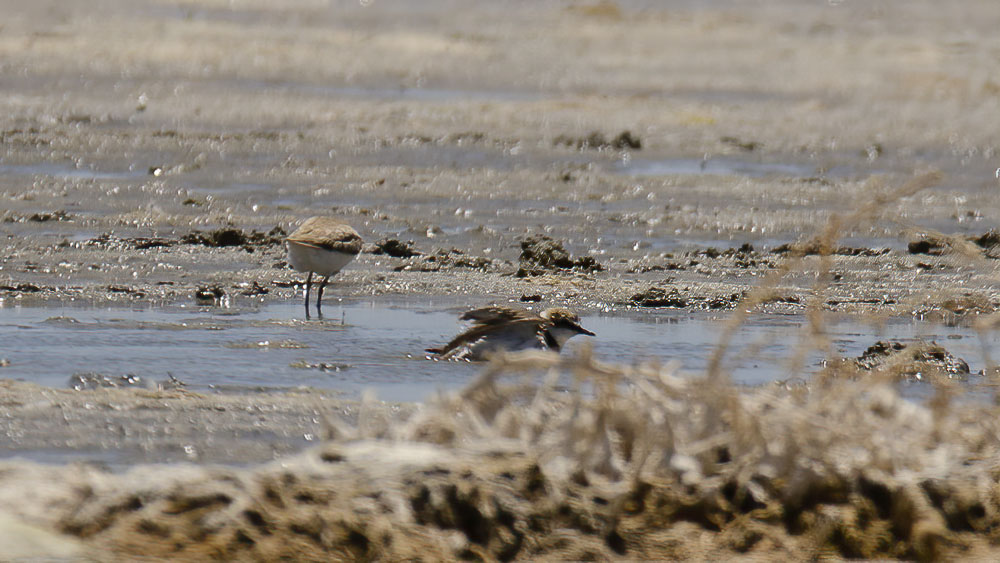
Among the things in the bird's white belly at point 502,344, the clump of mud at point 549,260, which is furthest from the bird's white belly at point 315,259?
the bird's white belly at point 502,344

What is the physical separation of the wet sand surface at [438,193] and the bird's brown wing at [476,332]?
13 cm

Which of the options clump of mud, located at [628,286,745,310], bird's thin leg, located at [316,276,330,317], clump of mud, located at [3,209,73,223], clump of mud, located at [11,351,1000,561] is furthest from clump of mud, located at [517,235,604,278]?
clump of mud, located at [11,351,1000,561]

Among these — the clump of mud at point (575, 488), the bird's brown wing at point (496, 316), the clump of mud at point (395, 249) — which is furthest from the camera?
the clump of mud at point (395, 249)

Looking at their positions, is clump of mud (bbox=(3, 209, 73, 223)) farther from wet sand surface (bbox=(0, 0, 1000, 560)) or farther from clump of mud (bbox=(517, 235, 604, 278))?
clump of mud (bbox=(517, 235, 604, 278))

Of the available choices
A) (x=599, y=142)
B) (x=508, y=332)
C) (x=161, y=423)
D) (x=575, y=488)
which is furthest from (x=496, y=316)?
(x=599, y=142)

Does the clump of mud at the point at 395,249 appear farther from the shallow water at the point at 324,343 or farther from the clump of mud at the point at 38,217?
the clump of mud at the point at 38,217

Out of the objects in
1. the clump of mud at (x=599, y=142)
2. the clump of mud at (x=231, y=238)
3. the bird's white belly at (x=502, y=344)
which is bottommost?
the bird's white belly at (x=502, y=344)

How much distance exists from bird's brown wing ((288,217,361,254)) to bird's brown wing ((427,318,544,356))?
193 centimetres

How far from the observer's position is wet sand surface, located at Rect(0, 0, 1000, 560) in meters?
6.60

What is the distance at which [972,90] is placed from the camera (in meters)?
19.1

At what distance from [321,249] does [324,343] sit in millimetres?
1498

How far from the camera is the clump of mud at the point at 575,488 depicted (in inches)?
131

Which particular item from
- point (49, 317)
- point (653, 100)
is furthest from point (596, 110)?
point (49, 317)

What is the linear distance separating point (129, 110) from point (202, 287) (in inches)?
329
